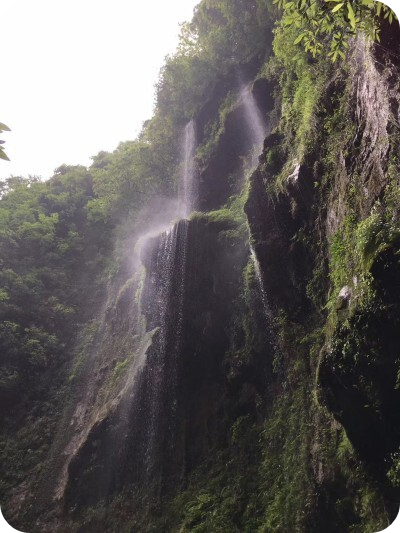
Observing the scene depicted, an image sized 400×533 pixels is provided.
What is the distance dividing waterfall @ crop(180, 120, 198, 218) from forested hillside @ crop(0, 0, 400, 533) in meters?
0.12

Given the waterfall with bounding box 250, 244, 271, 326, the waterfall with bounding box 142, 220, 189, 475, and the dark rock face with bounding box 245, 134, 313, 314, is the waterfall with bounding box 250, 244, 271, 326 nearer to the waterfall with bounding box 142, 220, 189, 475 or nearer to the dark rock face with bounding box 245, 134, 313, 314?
the dark rock face with bounding box 245, 134, 313, 314

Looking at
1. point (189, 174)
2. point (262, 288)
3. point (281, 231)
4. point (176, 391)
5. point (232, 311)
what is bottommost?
point (176, 391)

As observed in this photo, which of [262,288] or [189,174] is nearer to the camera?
[262,288]

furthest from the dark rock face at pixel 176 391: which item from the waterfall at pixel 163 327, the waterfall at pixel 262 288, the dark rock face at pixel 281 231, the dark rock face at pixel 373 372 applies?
the dark rock face at pixel 373 372

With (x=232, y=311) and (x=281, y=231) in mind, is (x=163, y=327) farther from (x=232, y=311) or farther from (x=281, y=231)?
(x=281, y=231)

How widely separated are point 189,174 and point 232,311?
9.92 metres

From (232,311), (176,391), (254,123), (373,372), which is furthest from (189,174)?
(373,372)

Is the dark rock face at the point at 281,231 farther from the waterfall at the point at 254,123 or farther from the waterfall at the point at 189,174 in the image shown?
the waterfall at the point at 189,174

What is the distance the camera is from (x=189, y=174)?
19.2 meters

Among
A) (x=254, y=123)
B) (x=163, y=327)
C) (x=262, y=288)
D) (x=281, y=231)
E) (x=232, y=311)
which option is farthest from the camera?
(x=254, y=123)

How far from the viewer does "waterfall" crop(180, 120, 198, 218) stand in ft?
60.2

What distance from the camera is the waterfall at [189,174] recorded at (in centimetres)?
1834

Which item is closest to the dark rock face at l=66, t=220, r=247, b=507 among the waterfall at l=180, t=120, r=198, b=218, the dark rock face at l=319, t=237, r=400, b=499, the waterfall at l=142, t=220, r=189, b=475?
the waterfall at l=142, t=220, r=189, b=475

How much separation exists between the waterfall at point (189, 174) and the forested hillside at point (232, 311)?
0.12 metres
